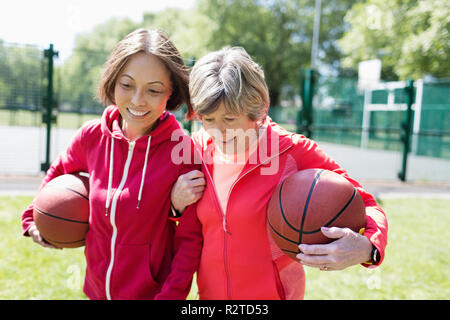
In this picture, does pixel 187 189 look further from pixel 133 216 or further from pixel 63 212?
pixel 63 212

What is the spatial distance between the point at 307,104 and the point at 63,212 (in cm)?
584

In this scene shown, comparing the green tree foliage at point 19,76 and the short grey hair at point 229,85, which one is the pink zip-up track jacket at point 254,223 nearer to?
the short grey hair at point 229,85

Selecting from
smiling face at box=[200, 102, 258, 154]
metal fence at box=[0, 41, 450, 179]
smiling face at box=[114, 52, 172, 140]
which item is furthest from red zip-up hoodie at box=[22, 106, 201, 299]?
metal fence at box=[0, 41, 450, 179]

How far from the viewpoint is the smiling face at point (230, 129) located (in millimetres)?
1753

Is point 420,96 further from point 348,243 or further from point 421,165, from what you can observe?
point 348,243

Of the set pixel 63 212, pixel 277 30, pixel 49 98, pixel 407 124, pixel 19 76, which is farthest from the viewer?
pixel 277 30

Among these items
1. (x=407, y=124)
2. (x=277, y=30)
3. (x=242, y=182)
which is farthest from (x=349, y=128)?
(x=277, y=30)

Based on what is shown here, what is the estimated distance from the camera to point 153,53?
1.91 metres

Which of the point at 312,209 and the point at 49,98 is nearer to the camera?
the point at 312,209

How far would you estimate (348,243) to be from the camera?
5.21 feet

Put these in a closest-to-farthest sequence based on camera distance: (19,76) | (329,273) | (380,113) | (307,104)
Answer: (329,273) < (307,104) < (19,76) < (380,113)
